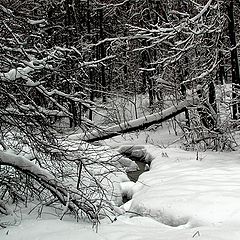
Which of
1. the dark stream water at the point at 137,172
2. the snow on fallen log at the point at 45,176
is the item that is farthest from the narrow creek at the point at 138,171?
the snow on fallen log at the point at 45,176

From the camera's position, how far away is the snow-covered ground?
19.3 feet

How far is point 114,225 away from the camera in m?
6.51

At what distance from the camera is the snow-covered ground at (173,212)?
5.88m

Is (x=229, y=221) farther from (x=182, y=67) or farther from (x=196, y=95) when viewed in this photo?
(x=182, y=67)

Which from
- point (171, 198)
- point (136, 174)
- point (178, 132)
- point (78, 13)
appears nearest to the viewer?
point (171, 198)

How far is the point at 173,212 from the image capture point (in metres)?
7.39

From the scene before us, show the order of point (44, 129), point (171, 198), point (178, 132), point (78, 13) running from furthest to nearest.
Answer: point (78, 13) → point (178, 132) → point (171, 198) → point (44, 129)

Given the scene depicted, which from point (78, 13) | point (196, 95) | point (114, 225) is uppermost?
point (78, 13)

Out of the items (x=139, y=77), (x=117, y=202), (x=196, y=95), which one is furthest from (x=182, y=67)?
(x=139, y=77)

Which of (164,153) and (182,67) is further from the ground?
(182,67)

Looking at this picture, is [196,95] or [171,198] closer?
[171,198]

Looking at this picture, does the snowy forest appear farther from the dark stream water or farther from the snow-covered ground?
the dark stream water

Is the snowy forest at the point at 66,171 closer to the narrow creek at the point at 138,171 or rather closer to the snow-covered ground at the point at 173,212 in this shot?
the snow-covered ground at the point at 173,212

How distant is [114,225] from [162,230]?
67 centimetres
